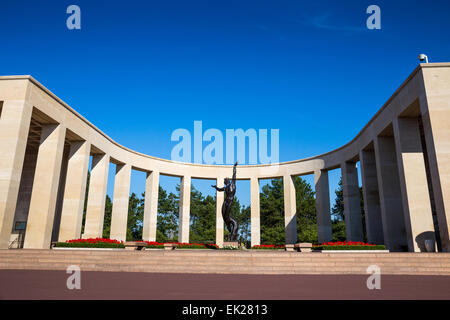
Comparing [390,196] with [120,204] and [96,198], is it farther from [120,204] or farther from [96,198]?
[96,198]

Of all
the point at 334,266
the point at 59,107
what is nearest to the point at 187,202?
the point at 59,107

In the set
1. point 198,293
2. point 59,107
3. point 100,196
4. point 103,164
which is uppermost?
point 59,107

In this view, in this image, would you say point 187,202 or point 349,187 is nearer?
point 349,187

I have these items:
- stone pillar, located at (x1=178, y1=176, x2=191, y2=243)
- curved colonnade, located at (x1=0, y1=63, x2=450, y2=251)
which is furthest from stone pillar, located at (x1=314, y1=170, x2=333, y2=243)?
stone pillar, located at (x1=178, y1=176, x2=191, y2=243)

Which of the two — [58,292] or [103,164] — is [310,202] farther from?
[58,292]

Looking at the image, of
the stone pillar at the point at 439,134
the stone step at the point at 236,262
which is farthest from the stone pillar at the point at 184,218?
the stone pillar at the point at 439,134

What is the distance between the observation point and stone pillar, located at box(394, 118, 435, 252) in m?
18.0

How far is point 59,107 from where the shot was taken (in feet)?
72.1

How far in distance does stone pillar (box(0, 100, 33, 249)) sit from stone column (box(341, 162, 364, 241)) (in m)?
26.3

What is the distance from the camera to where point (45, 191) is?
67.5 feet

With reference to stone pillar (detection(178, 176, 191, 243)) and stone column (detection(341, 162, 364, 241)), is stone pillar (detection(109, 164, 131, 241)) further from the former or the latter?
stone column (detection(341, 162, 364, 241))

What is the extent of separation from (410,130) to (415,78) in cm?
367

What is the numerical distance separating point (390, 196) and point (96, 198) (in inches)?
959

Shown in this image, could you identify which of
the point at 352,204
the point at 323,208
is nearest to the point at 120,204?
the point at 323,208
